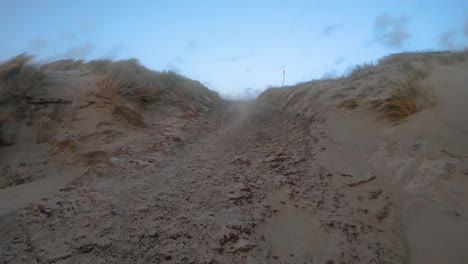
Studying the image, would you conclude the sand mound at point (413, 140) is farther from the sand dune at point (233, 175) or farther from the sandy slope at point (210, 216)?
the sandy slope at point (210, 216)

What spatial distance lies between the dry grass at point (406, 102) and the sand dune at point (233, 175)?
0.05 ft

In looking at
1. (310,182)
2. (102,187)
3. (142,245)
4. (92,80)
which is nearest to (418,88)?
(310,182)

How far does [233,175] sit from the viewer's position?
145 inches

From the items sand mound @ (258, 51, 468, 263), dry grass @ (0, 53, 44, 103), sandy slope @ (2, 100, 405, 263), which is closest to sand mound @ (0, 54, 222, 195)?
dry grass @ (0, 53, 44, 103)

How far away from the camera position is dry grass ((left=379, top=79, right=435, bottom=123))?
3695mm

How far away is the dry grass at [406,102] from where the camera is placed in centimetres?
370

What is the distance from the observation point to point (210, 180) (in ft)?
11.7

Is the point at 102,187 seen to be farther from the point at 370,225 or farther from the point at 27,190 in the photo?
the point at 370,225

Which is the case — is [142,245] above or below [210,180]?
below

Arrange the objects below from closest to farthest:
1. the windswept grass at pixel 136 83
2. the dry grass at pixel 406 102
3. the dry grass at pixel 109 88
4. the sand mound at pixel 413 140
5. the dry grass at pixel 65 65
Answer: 1. the sand mound at pixel 413 140
2. the dry grass at pixel 406 102
3. the dry grass at pixel 109 88
4. the windswept grass at pixel 136 83
5. the dry grass at pixel 65 65

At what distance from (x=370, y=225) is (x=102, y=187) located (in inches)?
103

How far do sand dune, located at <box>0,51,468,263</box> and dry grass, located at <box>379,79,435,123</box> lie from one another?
17mm

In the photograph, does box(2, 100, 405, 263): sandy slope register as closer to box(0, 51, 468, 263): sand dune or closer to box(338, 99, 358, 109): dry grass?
box(0, 51, 468, 263): sand dune

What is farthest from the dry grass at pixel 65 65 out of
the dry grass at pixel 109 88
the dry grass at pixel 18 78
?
the dry grass at pixel 109 88
